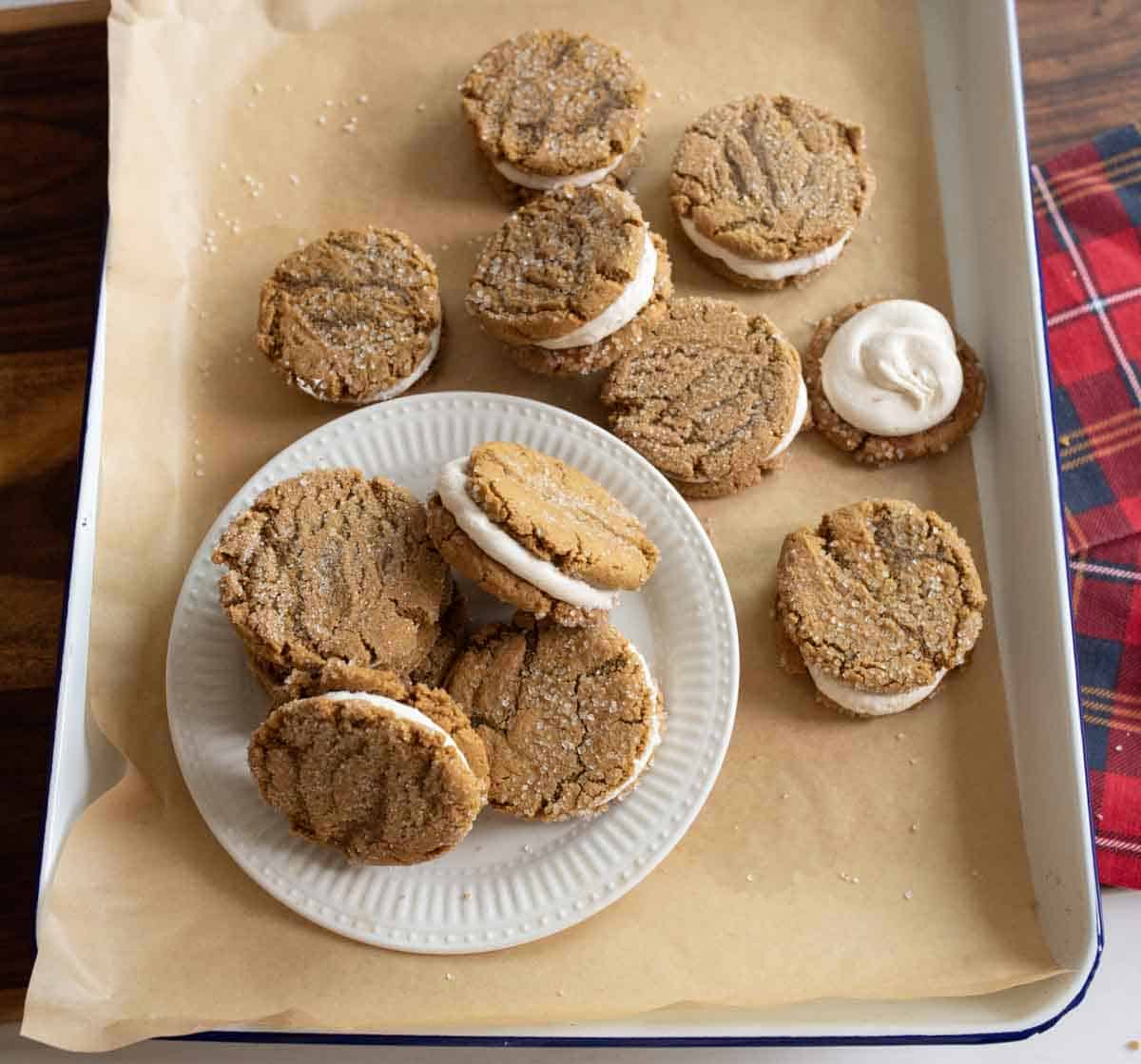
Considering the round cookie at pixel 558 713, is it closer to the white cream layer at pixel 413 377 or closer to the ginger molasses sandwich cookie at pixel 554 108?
the white cream layer at pixel 413 377

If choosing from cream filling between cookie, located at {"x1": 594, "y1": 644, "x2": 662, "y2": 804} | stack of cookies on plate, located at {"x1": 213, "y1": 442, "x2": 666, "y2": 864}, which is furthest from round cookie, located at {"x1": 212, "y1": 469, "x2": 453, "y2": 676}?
cream filling between cookie, located at {"x1": 594, "y1": 644, "x2": 662, "y2": 804}

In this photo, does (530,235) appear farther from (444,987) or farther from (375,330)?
(444,987)

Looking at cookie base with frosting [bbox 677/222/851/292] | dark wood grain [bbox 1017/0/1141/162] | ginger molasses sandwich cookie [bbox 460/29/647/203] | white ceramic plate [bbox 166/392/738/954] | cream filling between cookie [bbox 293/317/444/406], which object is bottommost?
white ceramic plate [bbox 166/392/738/954]

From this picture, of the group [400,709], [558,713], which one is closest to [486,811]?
[558,713]

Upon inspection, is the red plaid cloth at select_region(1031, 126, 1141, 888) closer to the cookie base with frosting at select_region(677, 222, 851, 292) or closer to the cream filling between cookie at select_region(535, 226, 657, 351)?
the cookie base with frosting at select_region(677, 222, 851, 292)

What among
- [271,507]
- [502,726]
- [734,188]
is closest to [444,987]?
[502,726]

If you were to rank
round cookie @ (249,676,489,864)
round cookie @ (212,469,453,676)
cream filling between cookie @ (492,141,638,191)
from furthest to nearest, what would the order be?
cream filling between cookie @ (492,141,638,191) < round cookie @ (212,469,453,676) < round cookie @ (249,676,489,864)
